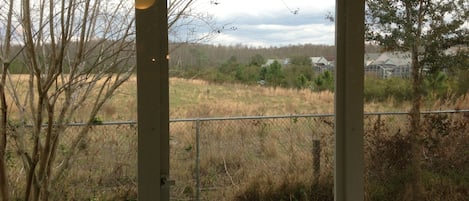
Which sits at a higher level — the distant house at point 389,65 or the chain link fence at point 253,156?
the distant house at point 389,65

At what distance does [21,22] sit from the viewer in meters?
1.64

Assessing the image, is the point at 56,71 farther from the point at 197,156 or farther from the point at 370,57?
the point at 370,57

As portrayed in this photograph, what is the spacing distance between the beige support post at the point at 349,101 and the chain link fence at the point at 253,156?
0.05 m

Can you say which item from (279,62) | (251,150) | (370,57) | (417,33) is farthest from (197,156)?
(417,33)

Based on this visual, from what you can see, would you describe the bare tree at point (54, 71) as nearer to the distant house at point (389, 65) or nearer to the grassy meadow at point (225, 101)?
the grassy meadow at point (225, 101)

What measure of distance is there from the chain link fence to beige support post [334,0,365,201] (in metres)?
0.05

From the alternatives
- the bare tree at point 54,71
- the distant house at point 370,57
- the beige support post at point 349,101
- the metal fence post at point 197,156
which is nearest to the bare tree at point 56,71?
the bare tree at point 54,71

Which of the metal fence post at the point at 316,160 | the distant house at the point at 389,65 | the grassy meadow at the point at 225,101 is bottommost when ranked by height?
the metal fence post at the point at 316,160

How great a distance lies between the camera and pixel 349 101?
6.52 ft

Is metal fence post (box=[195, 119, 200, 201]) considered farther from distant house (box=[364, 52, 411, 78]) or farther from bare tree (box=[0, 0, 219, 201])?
distant house (box=[364, 52, 411, 78])

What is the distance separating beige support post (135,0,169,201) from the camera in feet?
5.63

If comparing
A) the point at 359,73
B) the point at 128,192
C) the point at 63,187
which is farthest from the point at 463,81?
the point at 63,187

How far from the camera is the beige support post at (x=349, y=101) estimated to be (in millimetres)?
1970

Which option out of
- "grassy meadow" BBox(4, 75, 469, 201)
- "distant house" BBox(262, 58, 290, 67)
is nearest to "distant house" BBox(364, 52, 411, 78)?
"grassy meadow" BBox(4, 75, 469, 201)
